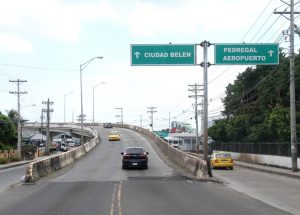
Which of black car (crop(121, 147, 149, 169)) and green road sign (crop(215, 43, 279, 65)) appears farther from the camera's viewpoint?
black car (crop(121, 147, 149, 169))

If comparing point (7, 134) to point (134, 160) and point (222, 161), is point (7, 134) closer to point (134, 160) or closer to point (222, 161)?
point (222, 161)

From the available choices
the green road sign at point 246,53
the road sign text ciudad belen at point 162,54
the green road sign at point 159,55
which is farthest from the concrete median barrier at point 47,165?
the green road sign at point 246,53

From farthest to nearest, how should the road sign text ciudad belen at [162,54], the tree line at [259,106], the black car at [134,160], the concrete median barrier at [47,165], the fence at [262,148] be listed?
the tree line at [259,106], the fence at [262,148], the black car at [134,160], the road sign text ciudad belen at [162,54], the concrete median barrier at [47,165]

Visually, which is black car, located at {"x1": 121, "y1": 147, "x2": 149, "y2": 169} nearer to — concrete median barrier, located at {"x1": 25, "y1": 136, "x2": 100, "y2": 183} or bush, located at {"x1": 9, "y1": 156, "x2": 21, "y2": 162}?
concrete median barrier, located at {"x1": 25, "y1": 136, "x2": 100, "y2": 183}

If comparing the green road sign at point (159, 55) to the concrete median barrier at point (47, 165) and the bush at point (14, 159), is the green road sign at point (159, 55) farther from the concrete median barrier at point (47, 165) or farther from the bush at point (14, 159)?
the bush at point (14, 159)

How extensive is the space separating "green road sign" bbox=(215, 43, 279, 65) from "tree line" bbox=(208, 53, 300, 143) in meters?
23.2

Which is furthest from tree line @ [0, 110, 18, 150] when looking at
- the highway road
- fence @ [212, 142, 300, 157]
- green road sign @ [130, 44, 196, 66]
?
the highway road

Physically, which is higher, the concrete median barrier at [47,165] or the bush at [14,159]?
the concrete median barrier at [47,165]

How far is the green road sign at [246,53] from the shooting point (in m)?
28.6

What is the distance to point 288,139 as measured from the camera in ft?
167

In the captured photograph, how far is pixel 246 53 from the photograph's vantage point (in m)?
28.6

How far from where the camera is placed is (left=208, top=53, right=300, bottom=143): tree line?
175ft

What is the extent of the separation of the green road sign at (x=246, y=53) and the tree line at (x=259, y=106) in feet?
76.2

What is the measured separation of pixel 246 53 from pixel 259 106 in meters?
42.3
